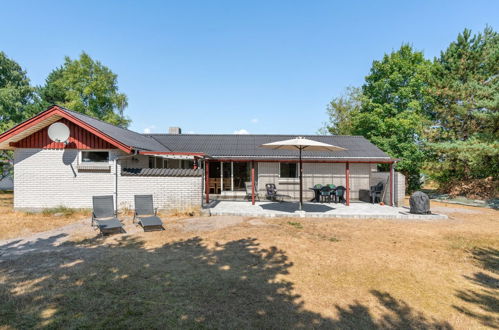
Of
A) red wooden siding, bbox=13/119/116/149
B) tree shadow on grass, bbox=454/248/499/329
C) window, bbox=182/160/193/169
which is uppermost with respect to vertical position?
red wooden siding, bbox=13/119/116/149

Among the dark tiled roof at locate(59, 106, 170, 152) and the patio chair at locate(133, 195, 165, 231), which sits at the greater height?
the dark tiled roof at locate(59, 106, 170, 152)

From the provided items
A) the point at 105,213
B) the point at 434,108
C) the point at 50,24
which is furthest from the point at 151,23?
the point at 434,108

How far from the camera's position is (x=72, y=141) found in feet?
35.2

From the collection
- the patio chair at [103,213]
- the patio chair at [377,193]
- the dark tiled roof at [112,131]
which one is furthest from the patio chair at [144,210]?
the patio chair at [377,193]

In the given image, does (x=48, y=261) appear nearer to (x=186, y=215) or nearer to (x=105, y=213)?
(x=105, y=213)

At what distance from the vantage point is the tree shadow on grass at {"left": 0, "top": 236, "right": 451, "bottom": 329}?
10.7 ft

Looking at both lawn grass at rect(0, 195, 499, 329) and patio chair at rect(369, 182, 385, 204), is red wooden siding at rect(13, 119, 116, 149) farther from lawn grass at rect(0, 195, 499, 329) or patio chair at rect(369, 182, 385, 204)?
patio chair at rect(369, 182, 385, 204)

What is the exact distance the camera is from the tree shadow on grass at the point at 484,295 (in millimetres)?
3531

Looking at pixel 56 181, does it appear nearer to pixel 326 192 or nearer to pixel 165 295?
pixel 165 295

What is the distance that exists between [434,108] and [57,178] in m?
26.2

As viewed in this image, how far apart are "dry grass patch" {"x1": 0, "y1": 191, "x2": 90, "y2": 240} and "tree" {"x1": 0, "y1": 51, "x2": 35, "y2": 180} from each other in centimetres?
1123

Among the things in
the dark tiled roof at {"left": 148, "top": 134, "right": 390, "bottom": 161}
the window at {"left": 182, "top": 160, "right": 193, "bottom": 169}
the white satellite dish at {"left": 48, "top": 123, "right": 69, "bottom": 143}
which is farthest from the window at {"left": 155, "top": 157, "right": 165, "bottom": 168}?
the white satellite dish at {"left": 48, "top": 123, "right": 69, "bottom": 143}

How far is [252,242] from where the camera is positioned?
6781 mm

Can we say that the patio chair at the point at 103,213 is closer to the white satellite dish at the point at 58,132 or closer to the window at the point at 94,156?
the window at the point at 94,156
